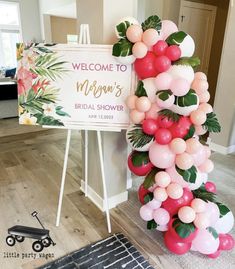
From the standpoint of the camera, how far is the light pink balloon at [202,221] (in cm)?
145

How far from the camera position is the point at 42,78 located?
5.15ft

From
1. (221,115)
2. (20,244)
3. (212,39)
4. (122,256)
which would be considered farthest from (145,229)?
(212,39)

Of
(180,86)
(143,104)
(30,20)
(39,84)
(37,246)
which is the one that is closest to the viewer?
(180,86)

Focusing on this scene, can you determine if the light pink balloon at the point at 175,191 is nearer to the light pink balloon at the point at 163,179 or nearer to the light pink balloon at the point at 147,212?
the light pink balloon at the point at 163,179

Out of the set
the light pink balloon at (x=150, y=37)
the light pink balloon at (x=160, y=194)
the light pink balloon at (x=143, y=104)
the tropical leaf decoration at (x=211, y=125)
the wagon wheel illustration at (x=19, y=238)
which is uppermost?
the light pink balloon at (x=150, y=37)

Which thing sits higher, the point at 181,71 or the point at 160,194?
the point at 181,71

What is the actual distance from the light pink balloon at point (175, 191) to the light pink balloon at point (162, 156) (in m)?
0.13

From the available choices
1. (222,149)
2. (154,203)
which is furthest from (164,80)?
(222,149)

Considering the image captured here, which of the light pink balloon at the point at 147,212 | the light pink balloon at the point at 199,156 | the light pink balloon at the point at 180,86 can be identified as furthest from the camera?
the light pink balloon at the point at 147,212

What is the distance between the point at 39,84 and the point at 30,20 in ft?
23.3

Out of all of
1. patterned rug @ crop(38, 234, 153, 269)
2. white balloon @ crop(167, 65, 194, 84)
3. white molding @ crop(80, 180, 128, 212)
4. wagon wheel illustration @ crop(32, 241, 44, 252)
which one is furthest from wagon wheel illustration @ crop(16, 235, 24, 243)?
white balloon @ crop(167, 65, 194, 84)

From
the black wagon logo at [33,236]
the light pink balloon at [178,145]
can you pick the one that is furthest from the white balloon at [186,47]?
the black wagon logo at [33,236]

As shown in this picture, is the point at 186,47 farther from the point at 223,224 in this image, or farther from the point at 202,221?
the point at 223,224

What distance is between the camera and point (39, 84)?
1.58 m
